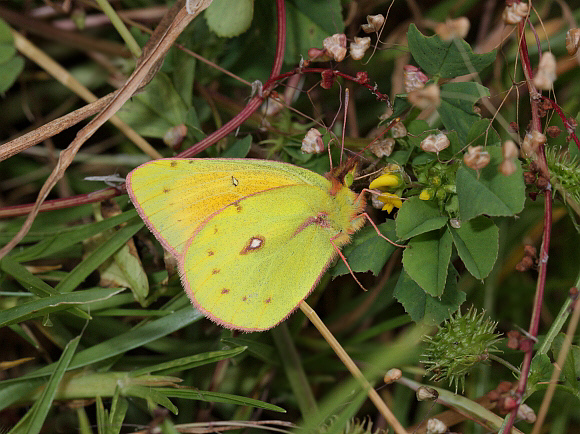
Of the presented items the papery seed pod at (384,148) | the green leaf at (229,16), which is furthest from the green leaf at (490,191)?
the green leaf at (229,16)

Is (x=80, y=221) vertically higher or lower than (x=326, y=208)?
lower

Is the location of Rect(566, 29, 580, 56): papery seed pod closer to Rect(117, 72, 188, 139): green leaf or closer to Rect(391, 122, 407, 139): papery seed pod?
Rect(391, 122, 407, 139): papery seed pod

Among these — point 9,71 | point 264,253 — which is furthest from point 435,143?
point 9,71

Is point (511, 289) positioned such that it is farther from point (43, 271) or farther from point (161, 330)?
point (43, 271)

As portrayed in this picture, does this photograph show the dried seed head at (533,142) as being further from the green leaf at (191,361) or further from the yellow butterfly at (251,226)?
the green leaf at (191,361)

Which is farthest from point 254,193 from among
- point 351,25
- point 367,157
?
point 351,25

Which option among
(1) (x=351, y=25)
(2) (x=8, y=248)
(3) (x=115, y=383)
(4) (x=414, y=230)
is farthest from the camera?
(1) (x=351, y=25)

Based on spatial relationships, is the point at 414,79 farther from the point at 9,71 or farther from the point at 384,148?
the point at 9,71

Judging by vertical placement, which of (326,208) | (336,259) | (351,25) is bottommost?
(336,259)
